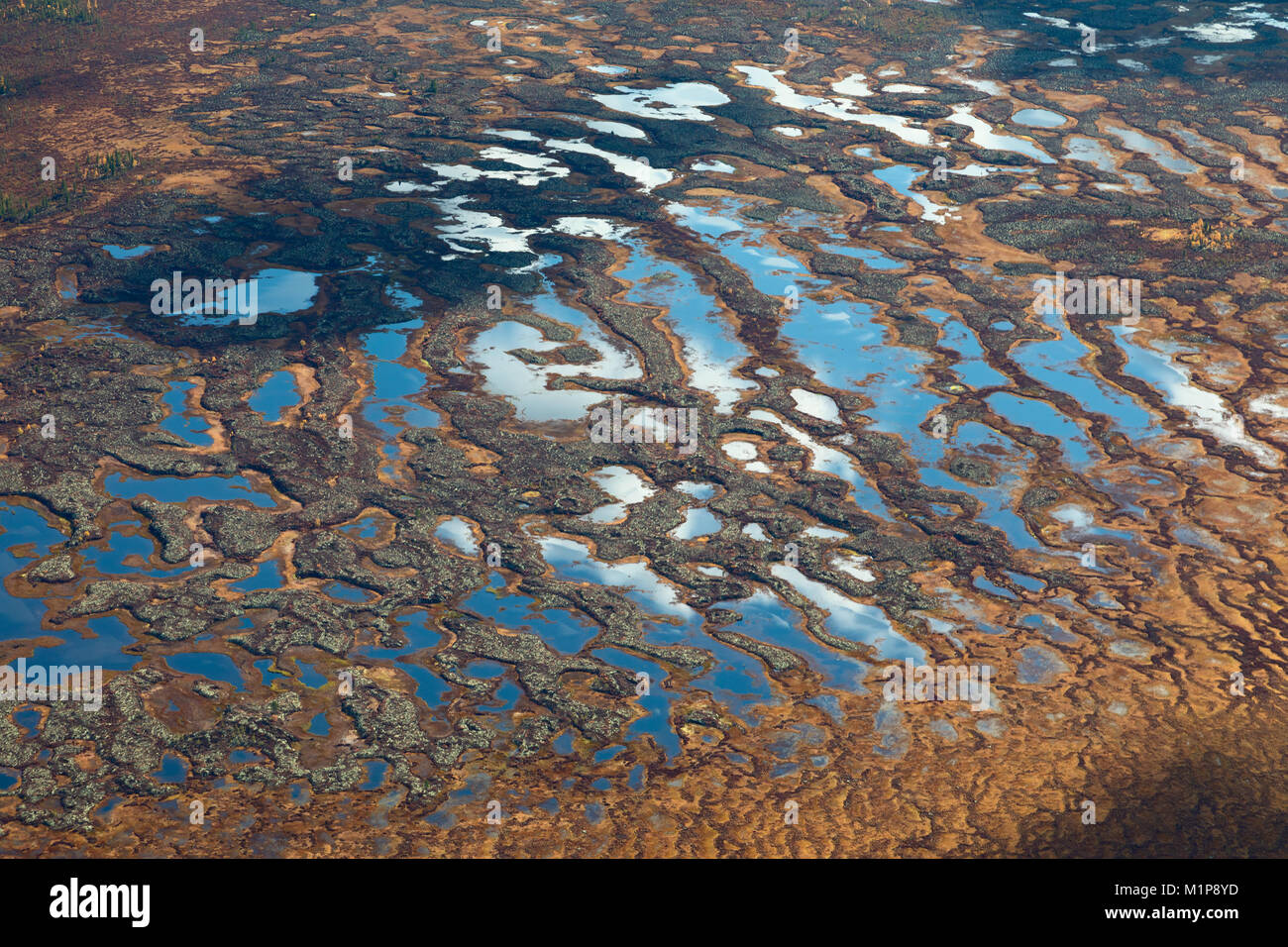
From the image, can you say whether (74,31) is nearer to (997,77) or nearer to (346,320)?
(346,320)

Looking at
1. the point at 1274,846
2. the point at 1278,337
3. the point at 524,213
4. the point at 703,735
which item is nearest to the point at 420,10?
the point at 524,213

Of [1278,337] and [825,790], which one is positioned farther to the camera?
[1278,337]

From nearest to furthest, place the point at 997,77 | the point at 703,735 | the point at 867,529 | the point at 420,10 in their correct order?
the point at 703,735, the point at 867,529, the point at 997,77, the point at 420,10

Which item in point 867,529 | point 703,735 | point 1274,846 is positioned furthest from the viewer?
point 867,529

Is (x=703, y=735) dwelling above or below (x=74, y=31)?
below

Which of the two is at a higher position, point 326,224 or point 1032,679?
point 326,224

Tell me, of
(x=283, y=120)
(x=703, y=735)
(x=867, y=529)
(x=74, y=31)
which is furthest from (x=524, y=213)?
(x=74, y=31)

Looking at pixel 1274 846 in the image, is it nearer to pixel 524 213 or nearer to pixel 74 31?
pixel 524 213

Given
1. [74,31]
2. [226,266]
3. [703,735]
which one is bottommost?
[703,735]

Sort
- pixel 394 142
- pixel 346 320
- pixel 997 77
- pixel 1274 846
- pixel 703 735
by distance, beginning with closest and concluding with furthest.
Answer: pixel 1274 846
pixel 703 735
pixel 346 320
pixel 394 142
pixel 997 77
